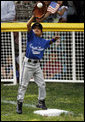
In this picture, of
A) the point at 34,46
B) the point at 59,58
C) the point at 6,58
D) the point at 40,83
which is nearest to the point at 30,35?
the point at 34,46

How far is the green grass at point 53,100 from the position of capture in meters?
8.07

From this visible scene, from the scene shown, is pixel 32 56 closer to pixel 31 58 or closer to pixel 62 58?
pixel 31 58

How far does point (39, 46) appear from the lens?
860 centimetres

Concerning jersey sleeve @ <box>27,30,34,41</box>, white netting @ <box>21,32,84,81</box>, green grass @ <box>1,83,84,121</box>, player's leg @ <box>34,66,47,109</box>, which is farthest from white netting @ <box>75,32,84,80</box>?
jersey sleeve @ <box>27,30,34,41</box>

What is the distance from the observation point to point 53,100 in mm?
9789

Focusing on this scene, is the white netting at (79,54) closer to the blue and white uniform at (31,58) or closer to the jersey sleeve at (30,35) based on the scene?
the blue and white uniform at (31,58)

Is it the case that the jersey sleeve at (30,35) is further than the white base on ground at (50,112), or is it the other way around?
the jersey sleeve at (30,35)

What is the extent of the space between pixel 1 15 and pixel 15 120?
4.48 metres

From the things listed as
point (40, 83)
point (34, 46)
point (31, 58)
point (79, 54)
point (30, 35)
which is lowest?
point (79, 54)

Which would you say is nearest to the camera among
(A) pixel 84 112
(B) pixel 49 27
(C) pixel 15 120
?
(C) pixel 15 120

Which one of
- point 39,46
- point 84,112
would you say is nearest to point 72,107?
point 84,112

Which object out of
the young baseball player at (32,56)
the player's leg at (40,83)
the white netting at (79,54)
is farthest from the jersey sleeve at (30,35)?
the white netting at (79,54)

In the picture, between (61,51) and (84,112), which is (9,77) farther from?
(84,112)

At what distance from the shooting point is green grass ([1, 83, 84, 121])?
8.07 m
